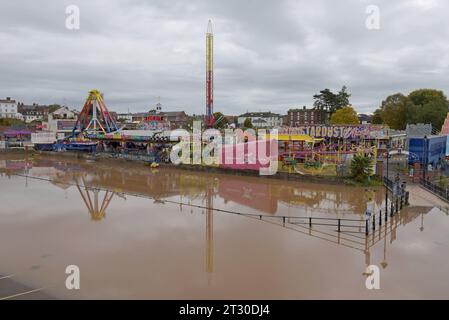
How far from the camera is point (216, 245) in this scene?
12.0 meters

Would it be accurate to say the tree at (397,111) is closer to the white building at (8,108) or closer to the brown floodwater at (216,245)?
the brown floodwater at (216,245)

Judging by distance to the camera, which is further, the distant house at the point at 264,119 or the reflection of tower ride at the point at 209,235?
the distant house at the point at 264,119

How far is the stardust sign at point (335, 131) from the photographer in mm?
29297

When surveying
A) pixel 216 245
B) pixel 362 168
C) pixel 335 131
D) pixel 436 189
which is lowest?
pixel 216 245

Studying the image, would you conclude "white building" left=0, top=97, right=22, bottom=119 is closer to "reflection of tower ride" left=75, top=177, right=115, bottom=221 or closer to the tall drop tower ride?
the tall drop tower ride

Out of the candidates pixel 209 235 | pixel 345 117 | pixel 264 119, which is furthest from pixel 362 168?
pixel 264 119

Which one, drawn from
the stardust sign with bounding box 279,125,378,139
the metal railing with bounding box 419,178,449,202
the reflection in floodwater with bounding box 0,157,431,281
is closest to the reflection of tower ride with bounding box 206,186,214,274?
the reflection in floodwater with bounding box 0,157,431,281

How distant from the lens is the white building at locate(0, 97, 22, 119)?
291 ft

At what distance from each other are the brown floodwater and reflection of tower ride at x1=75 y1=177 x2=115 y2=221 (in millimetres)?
55

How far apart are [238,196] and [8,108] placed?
88.6m

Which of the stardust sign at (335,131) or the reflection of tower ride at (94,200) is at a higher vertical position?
the stardust sign at (335,131)

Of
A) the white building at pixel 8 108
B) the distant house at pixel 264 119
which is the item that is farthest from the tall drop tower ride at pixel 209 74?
the white building at pixel 8 108

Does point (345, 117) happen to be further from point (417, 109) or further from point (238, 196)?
point (238, 196)

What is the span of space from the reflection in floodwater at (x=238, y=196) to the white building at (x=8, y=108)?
214 feet
